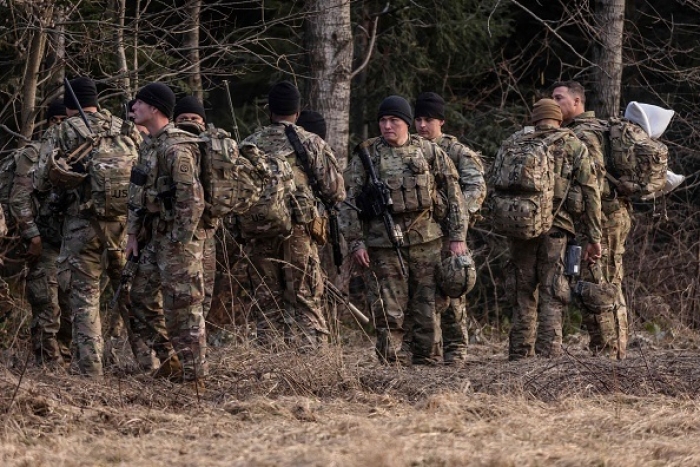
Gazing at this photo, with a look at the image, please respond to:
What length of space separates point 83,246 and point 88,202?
1.15ft

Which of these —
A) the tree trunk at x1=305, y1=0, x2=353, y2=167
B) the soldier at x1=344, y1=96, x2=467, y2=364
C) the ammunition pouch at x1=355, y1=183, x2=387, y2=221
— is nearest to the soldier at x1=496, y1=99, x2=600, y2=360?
Answer: the soldier at x1=344, y1=96, x2=467, y2=364

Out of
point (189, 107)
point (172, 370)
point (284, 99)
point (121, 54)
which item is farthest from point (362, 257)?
point (121, 54)

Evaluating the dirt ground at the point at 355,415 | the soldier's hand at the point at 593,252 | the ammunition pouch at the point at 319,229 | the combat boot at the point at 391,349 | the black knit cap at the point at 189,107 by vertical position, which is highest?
the black knit cap at the point at 189,107

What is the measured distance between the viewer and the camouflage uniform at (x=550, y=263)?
11.1 meters

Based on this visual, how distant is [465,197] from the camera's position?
11070 millimetres

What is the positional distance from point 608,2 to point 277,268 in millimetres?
6888

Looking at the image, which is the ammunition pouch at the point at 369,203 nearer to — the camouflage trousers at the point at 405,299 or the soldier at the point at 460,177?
the camouflage trousers at the point at 405,299

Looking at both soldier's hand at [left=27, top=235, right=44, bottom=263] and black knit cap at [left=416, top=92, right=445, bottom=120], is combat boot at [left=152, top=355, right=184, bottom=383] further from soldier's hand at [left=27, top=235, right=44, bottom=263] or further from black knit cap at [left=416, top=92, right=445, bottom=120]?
black knit cap at [left=416, top=92, right=445, bottom=120]

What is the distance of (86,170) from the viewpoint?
33.1ft

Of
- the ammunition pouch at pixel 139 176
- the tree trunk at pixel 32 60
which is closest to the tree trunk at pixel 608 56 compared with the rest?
the tree trunk at pixel 32 60

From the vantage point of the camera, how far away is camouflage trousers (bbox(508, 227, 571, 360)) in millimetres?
11219

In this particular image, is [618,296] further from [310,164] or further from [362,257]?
[310,164]

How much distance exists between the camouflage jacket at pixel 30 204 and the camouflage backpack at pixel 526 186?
138 inches

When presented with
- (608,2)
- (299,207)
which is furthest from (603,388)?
(608,2)
